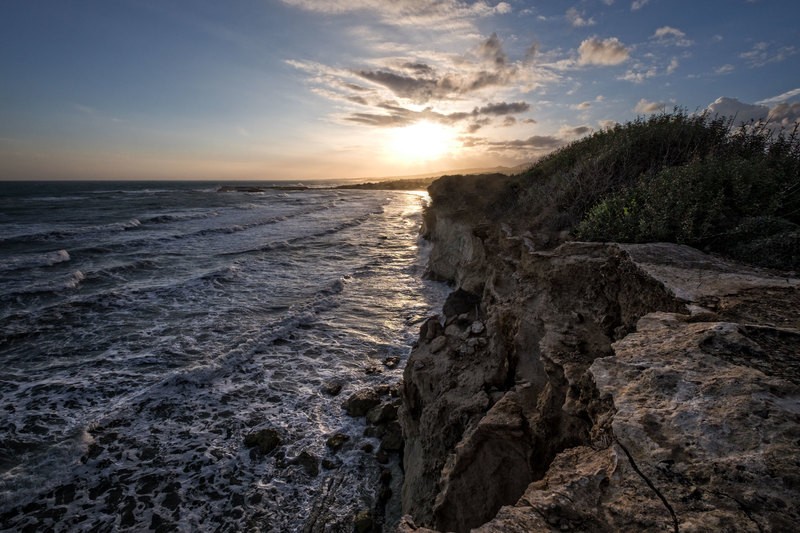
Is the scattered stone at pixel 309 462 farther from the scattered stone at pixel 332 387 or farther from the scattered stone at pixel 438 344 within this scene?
the scattered stone at pixel 438 344

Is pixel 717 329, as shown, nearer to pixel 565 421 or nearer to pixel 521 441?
pixel 565 421

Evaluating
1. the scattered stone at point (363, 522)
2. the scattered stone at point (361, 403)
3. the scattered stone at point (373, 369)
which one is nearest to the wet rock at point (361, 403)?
the scattered stone at point (361, 403)

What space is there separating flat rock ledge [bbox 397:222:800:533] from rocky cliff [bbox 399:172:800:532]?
1cm

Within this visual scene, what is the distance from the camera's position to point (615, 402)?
9.10 ft

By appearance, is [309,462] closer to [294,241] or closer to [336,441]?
[336,441]

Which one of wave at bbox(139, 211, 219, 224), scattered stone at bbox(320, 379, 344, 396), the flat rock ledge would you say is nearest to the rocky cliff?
the flat rock ledge

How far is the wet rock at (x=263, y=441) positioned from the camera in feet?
24.2

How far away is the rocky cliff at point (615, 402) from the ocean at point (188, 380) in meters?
2.69

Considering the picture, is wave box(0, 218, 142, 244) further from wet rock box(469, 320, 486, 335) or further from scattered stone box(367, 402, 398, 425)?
wet rock box(469, 320, 486, 335)

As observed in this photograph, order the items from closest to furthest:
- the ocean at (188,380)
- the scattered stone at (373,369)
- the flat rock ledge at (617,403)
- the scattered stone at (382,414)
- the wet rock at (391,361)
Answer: the flat rock ledge at (617,403) → the ocean at (188,380) → the scattered stone at (382,414) → the scattered stone at (373,369) → the wet rock at (391,361)

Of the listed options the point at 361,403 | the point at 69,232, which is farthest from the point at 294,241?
the point at 361,403

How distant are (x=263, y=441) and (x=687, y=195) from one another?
30.5ft

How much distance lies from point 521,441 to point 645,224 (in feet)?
14.1

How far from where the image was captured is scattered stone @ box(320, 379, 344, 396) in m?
9.20
